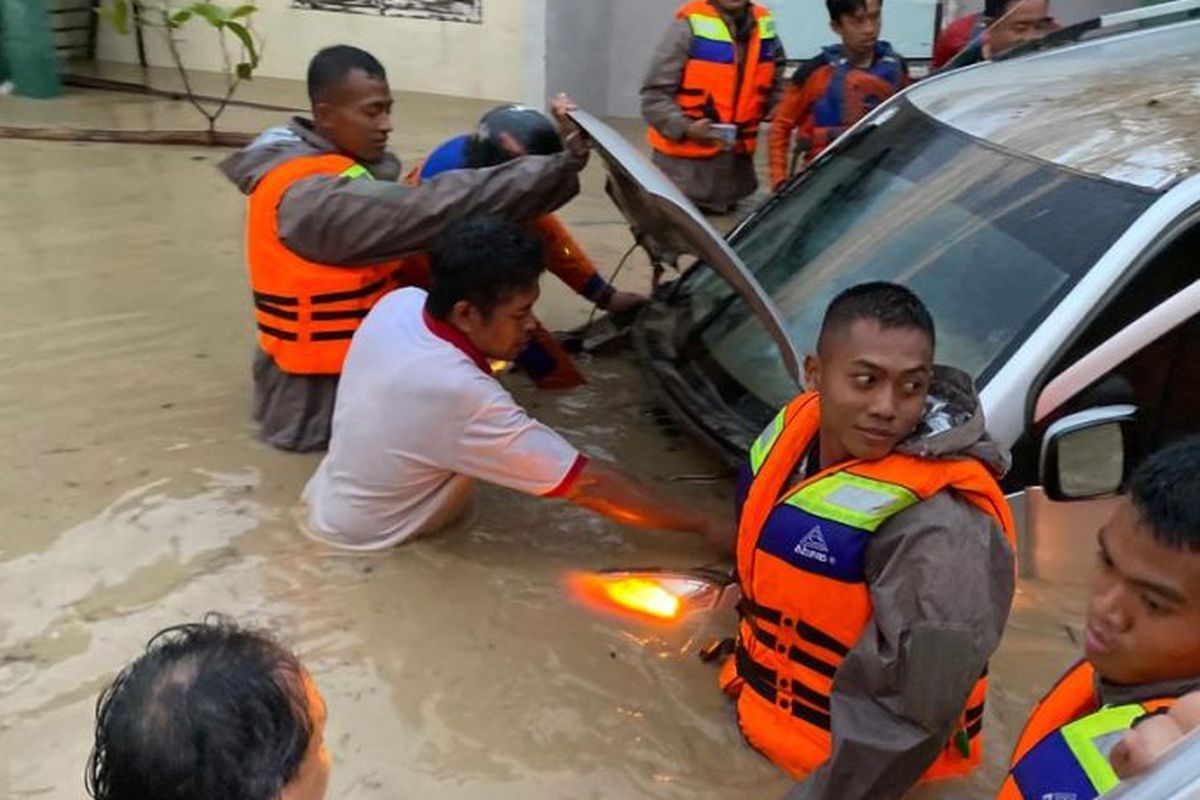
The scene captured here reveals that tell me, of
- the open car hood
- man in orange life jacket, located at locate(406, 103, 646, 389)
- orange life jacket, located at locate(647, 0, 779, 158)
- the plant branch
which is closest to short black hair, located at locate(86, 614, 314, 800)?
the open car hood

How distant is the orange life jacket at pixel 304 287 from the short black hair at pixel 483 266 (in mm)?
723

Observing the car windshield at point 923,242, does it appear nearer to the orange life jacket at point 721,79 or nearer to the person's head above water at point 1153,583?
the person's head above water at point 1153,583

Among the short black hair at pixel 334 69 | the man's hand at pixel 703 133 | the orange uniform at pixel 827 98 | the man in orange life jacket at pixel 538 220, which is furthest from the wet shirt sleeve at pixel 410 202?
the man's hand at pixel 703 133

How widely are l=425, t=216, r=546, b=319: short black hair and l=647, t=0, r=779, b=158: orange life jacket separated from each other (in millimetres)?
3660

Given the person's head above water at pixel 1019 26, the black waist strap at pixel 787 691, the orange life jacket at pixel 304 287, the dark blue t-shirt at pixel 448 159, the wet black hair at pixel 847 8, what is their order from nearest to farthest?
the black waist strap at pixel 787 691 → the orange life jacket at pixel 304 287 → the dark blue t-shirt at pixel 448 159 → the person's head above water at pixel 1019 26 → the wet black hair at pixel 847 8

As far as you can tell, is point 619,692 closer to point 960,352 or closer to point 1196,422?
point 960,352

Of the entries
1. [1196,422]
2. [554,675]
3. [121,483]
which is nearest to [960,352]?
[1196,422]

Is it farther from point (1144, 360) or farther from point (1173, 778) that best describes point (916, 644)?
point (1173, 778)

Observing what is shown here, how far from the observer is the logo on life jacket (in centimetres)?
278

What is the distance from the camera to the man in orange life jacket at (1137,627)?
1.79 metres

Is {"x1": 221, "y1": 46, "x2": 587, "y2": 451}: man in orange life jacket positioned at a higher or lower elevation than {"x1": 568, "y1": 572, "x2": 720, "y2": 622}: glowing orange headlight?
higher

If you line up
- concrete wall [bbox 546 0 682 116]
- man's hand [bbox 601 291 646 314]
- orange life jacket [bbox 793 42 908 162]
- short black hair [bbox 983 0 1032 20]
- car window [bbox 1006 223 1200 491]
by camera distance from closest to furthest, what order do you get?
car window [bbox 1006 223 1200 491] < man's hand [bbox 601 291 646 314] < orange life jacket [bbox 793 42 908 162] < short black hair [bbox 983 0 1032 20] < concrete wall [bbox 546 0 682 116]

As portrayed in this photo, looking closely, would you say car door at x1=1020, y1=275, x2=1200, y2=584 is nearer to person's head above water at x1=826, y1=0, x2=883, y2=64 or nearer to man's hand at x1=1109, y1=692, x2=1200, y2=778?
man's hand at x1=1109, y1=692, x2=1200, y2=778

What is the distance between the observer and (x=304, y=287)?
4.43 m
